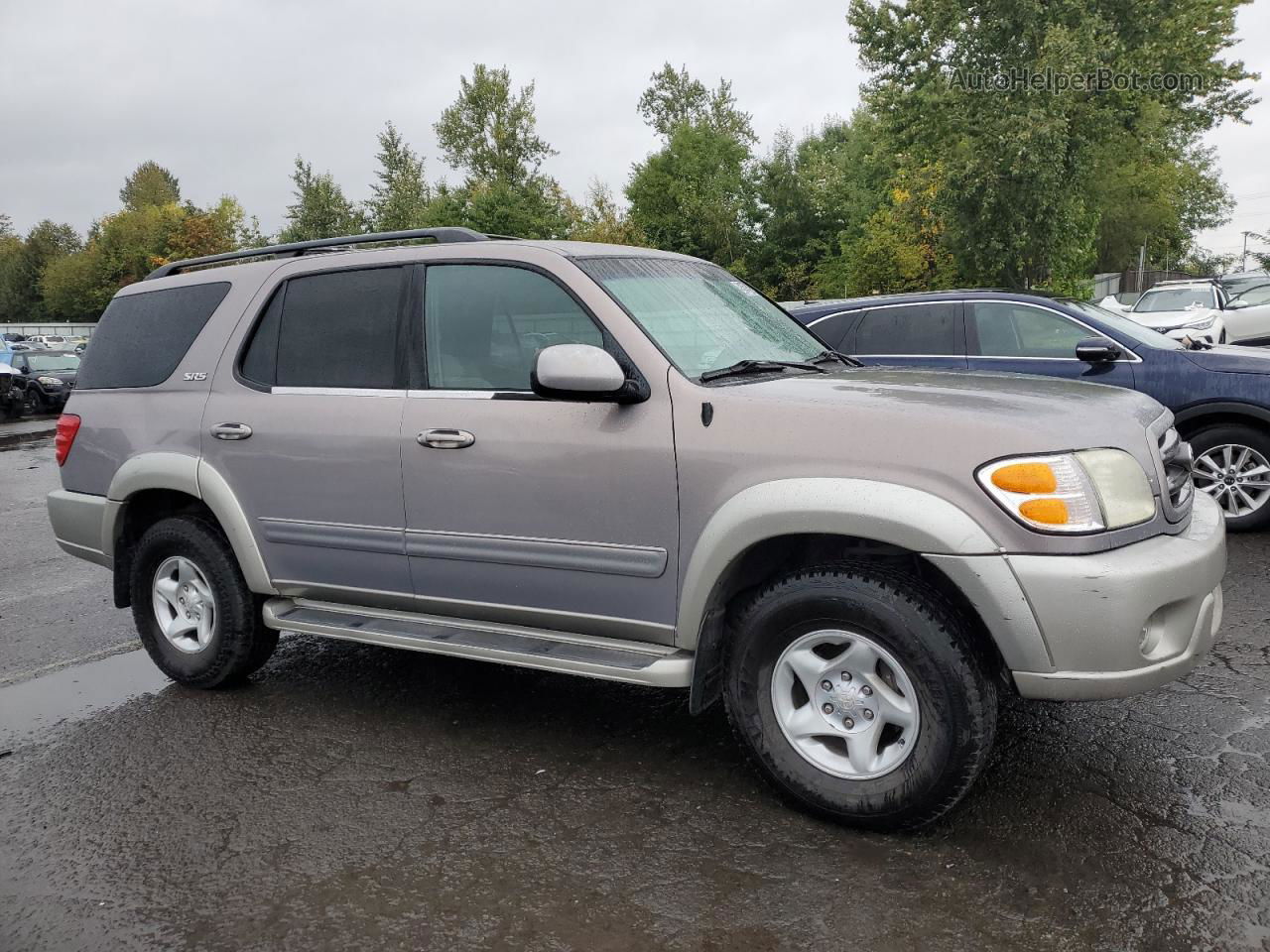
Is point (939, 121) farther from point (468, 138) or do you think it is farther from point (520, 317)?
point (468, 138)

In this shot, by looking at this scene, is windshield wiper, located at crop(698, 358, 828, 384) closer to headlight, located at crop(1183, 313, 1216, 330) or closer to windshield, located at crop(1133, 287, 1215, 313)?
headlight, located at crop(1183, 313, 1216, 330)

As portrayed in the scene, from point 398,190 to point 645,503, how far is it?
6275 centimetres

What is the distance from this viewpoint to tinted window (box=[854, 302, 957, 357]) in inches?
315

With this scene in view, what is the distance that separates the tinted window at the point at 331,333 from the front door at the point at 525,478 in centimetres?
20

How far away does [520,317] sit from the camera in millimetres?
3953

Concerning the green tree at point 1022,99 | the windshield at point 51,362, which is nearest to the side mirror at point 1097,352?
the green tree at point 1022,99

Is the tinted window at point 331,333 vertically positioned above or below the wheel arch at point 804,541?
above

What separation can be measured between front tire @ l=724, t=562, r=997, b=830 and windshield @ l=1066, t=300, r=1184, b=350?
5.18 meters

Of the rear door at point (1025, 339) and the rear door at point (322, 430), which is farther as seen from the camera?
the rear door at point (1025, 339)

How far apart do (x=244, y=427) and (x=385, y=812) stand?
1780 mm

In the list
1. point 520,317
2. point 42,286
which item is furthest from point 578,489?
point 42,286

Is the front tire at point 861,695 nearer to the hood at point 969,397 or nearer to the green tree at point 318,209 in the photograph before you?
the hood at point 969,397

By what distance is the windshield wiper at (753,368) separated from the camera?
3.66m

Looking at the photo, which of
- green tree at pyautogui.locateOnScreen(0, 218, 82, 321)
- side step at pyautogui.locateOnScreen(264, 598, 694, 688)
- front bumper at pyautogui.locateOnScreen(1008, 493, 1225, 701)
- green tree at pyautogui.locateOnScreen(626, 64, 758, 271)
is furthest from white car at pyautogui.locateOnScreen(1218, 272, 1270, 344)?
green tree at pyautogui.locateOnScreen(0, 218, 82, 321)
